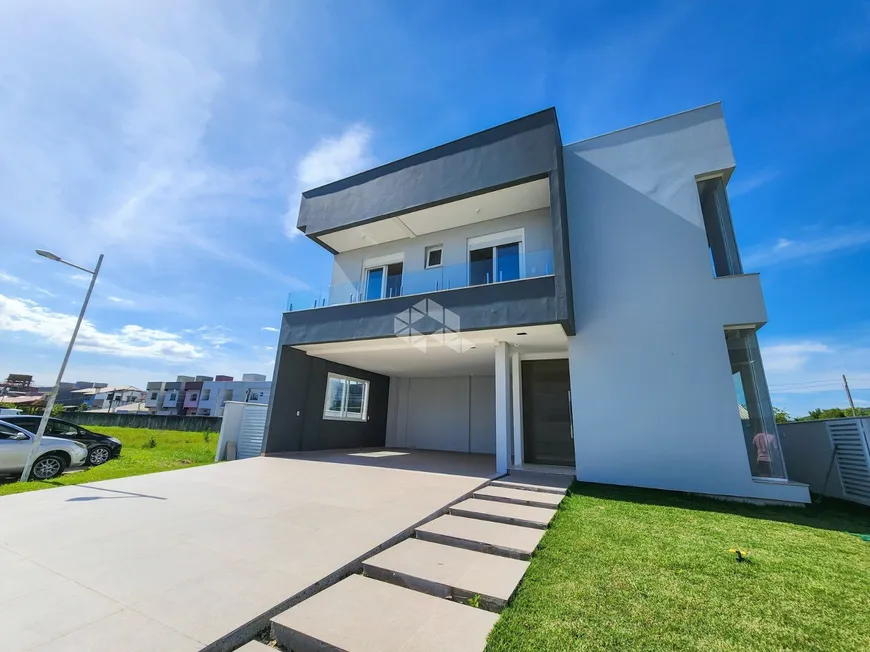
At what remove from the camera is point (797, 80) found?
21.8ft

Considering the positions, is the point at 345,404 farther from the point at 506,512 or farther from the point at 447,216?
the point at 506,512

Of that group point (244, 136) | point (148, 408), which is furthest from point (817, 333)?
point (148, 408)

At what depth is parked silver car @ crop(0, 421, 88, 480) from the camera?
23.1 ft

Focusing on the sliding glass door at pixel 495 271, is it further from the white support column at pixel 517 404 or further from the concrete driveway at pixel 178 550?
the concrete driveway at pixel 178 550

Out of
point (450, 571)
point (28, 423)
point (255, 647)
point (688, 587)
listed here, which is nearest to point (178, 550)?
point (255, 647)

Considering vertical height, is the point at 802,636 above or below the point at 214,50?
below

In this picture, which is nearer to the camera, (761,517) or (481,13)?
Answer: (761,517)

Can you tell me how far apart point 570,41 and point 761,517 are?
8.49m

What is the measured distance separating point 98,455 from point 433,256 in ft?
35.8

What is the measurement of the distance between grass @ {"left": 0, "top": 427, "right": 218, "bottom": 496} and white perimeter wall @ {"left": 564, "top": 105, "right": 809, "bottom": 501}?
9503mm

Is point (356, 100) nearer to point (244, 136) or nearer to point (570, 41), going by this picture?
point (244, 136)

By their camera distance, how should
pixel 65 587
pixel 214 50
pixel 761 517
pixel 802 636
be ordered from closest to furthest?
1. pixel 802 636
2. pixel 65 587
3. pixel 761 517
4. pixel 214 50

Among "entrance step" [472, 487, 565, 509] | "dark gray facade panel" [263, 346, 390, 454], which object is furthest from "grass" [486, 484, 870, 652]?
"dark gray facade panel" [263, 346, 390, 454]

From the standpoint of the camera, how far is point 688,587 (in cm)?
263
